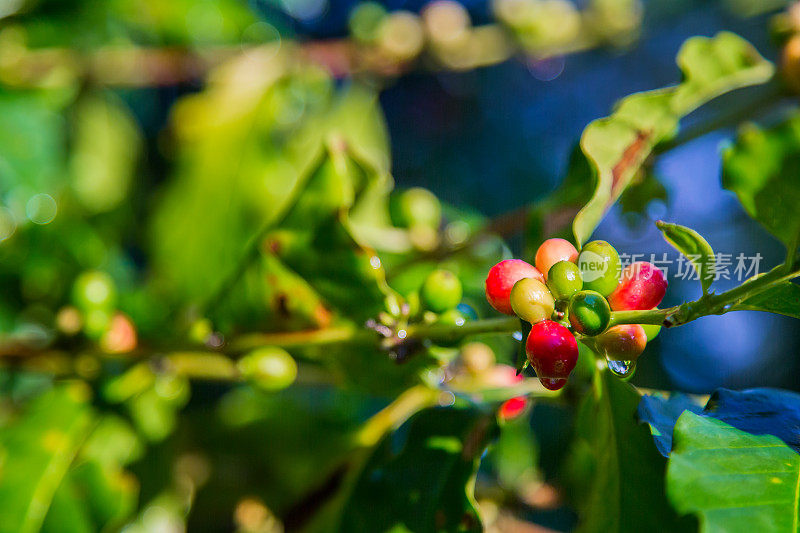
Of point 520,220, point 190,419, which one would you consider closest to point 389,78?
point 520,220

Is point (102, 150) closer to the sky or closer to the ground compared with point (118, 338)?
closer to the ground

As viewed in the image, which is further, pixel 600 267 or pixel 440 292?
Answer: pixel 440 292

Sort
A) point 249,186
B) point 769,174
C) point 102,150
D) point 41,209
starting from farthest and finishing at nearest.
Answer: point 102,150, point 249,186, point 41,209, point 769,174

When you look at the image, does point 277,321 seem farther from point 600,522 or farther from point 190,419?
point 190,419

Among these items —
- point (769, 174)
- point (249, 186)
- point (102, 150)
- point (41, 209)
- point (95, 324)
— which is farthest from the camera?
point (102, 150)

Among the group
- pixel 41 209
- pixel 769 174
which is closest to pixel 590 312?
pixel 769 174

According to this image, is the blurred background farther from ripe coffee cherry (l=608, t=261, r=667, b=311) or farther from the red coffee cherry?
ripe coffee cherry (l=608, t=261, r=667, b=311)

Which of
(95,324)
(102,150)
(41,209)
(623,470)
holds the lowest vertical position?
(102,150)

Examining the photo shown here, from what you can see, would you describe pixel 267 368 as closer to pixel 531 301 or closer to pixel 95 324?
pixel 95 324
